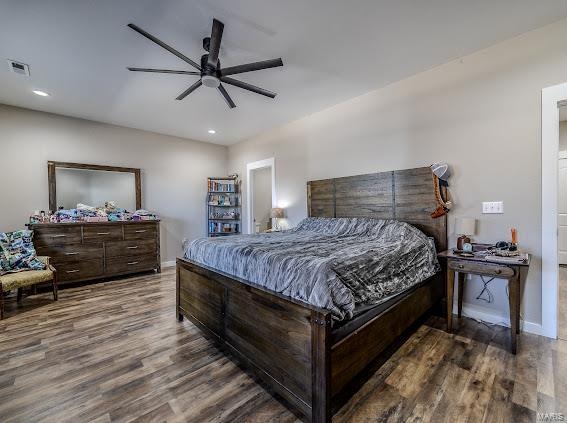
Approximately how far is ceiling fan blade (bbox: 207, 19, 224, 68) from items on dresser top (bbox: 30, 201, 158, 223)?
344cm

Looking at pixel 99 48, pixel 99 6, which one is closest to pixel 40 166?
pixel 99 48

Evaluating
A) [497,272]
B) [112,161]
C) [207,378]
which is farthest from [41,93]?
[497,272]

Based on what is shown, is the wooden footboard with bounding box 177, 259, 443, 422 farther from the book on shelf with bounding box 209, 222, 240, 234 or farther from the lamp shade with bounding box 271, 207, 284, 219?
the book on shelf with bounding box 209, 222, 240, 234

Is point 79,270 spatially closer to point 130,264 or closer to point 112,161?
point 130,264

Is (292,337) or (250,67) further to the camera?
(250,67)

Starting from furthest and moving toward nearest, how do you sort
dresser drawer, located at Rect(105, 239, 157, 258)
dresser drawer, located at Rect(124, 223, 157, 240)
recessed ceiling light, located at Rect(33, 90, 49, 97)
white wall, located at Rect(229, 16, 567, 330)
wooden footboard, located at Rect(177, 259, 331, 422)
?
dresser drawer, located at Rect(124, 223, 157, 240)
dresser drawer, located at Rect(105, 239, 157, 258)
recessed ceiling light, located at Rect(33, 90, 49, 97)
white wall, located at Rect(229, 16, 567, 330)
wooden footboard, located at Rect(177, 259, 331, 422)

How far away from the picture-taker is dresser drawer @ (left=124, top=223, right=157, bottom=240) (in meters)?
4.35

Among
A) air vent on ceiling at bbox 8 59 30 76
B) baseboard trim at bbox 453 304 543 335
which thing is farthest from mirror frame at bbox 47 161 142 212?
baseboard trim at bbox 453 304 543 335

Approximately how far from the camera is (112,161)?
4.61m

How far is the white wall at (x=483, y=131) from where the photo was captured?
2332mm

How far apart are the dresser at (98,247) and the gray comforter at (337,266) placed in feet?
7.38

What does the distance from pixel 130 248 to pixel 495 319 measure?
5.15 meters

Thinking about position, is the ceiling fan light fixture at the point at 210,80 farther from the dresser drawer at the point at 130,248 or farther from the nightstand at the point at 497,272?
the dresser drawer at the point at 130,248

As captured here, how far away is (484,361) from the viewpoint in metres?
1.92
